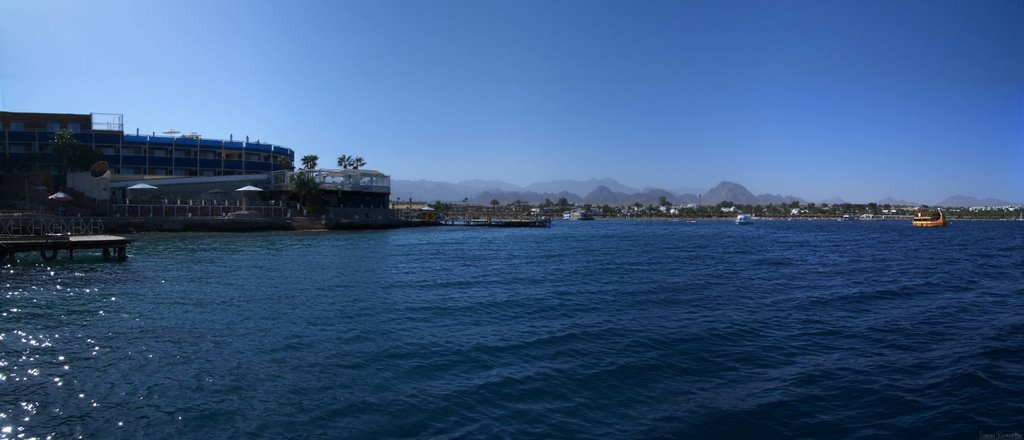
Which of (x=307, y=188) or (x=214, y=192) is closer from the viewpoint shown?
(x=214, y=192)

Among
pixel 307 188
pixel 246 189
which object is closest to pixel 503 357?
pixel 246 189

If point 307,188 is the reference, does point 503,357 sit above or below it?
below

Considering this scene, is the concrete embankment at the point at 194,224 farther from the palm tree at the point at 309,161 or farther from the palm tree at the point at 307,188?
the palm tree at the point at 309,161

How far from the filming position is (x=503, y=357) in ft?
40.2

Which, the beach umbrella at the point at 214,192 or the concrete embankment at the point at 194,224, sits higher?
the beach umbrella at the point at 214,192

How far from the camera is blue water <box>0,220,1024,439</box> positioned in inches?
345

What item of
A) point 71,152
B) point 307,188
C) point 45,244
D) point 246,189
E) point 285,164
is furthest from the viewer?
point 285,164

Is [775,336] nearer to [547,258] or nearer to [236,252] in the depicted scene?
[547,258]

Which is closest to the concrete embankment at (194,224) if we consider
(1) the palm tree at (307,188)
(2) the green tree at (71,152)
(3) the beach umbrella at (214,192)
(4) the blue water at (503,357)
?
(1) the palm tree at (307,188)

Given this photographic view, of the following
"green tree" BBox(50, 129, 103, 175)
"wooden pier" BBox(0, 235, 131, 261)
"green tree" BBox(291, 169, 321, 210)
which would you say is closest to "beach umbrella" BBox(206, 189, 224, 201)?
"green tree" BBox(291, 169, 321, 210)

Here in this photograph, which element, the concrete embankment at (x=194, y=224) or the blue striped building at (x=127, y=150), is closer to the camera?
the concrete embankment at (x=194, y=224)

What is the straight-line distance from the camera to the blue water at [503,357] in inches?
345

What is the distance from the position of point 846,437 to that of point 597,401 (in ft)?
12.3

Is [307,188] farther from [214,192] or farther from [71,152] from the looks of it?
[71,152]
